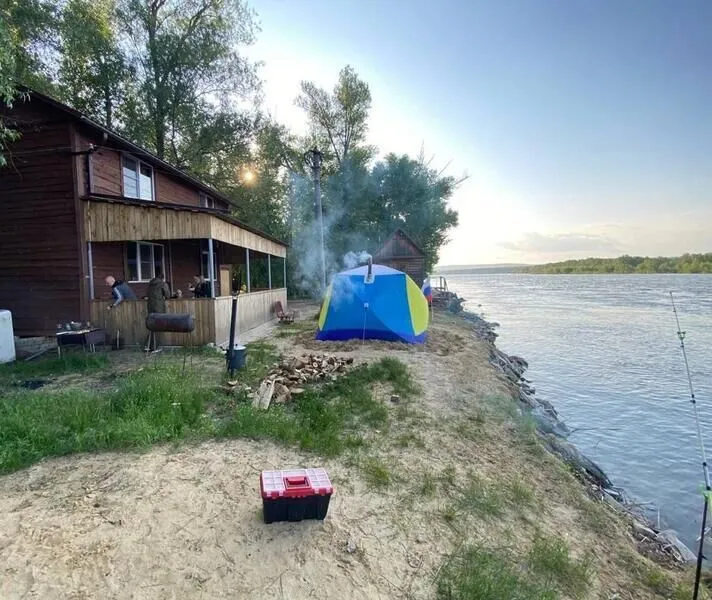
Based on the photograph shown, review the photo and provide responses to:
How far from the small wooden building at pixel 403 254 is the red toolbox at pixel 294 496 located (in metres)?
21.1

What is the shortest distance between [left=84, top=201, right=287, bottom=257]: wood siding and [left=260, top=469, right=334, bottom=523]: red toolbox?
23.8 ft

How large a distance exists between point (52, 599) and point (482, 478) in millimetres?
3611

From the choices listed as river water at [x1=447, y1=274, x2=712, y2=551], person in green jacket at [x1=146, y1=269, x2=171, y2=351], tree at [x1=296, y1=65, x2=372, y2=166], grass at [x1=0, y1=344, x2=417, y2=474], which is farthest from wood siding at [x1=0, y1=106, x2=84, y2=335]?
tree at [x1=296, y1=65, x2=372, y2=166]

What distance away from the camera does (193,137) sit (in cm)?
2123

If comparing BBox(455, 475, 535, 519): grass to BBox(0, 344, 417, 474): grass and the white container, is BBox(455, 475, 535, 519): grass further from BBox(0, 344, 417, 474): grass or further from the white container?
the white container

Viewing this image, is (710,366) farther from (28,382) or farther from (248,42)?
(248,42)

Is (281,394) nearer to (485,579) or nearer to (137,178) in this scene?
(485,579)

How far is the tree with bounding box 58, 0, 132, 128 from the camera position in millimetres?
17656

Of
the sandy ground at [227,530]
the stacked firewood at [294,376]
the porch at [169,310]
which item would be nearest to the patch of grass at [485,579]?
the sandy ground at [227,530]

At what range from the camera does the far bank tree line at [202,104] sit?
18031 mm

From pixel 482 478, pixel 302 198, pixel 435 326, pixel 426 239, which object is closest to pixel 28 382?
pixel 482 478

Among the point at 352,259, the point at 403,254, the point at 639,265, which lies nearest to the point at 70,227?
the point at 403,254

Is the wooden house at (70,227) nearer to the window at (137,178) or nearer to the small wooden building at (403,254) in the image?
the window at (137,178)

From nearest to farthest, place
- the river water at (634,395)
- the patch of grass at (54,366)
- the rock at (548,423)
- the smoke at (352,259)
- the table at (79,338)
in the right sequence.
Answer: the river water at (634,395) < the rock at (548,423) < the patch of grass at (54,366) < the table at (79,338) < the smoke at (352,259)
